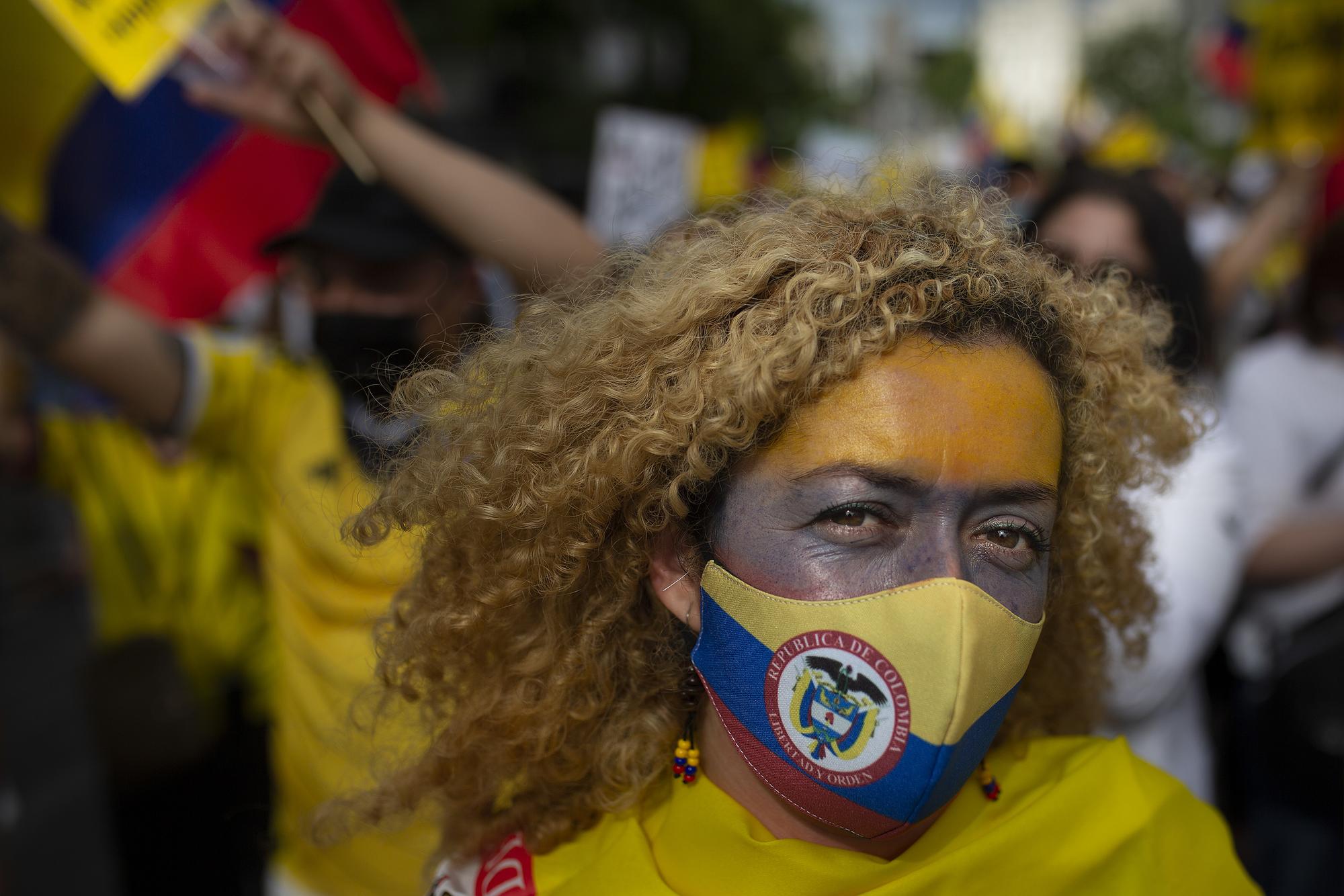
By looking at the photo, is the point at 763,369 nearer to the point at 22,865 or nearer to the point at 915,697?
the point at 915,697

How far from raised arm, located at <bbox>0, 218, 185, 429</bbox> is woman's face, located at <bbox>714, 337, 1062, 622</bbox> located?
1.79 metres

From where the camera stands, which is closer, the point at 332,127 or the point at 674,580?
the point at 674,580

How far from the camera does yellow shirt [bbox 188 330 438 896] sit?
86.4 inches

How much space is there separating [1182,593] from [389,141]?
191 cm

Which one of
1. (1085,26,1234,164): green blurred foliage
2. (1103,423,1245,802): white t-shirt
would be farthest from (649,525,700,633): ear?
(1085,26,1234,164): green blurred foliage

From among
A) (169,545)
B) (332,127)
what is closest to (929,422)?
(332,127)

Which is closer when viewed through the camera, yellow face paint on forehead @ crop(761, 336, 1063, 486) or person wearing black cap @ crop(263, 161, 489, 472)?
yellow face paint on forehead @ crop(761, 336, 1063, 486)

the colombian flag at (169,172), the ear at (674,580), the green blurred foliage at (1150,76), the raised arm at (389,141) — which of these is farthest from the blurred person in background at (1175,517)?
the green blurred foliage at (1150,76)

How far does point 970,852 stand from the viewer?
139 cm

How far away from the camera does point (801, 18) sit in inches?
786

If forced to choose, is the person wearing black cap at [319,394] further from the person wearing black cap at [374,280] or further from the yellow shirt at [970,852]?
the yellow shirt at [970,852]

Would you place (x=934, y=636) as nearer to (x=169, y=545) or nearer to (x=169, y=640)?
(x=169, y=640)

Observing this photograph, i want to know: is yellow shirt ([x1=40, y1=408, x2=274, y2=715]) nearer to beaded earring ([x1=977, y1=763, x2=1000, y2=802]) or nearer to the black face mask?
the black face mask

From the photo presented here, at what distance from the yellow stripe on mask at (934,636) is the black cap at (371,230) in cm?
171
